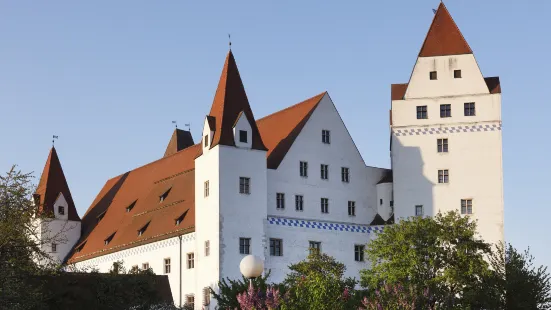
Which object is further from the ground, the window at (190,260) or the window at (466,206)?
the window at (466,206)

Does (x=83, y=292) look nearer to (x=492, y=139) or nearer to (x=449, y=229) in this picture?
(x=449, y=229)

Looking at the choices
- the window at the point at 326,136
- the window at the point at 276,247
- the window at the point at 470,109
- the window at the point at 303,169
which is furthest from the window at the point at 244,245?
the window at the point at 470,109

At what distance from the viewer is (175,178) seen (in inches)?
2510

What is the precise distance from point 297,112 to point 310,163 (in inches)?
158

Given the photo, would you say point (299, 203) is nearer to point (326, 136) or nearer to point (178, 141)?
point (326, 136)

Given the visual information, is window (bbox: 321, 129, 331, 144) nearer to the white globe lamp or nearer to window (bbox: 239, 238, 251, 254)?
window (bbox: 239, 238, 251, 254)

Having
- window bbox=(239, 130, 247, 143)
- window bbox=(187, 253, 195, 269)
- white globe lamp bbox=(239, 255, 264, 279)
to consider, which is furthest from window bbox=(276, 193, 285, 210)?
white globe lamp bbox=(239, 255, 264, 279)

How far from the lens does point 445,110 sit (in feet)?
185

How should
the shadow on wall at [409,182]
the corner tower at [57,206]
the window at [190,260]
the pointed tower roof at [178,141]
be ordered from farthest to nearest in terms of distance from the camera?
1. the pointed tower roof at [178,141]
2. the corner tower at [57,206]
3. the shadow on wall at [409,182]
4. the window at [190,260]

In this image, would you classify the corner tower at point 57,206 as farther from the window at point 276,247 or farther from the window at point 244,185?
the window at point 276,247

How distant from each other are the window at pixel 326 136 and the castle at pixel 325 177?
0.06m

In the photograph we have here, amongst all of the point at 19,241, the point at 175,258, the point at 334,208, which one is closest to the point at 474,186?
the point at 334,208

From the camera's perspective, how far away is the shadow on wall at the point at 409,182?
182 ft

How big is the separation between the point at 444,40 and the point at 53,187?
33.6 meters
